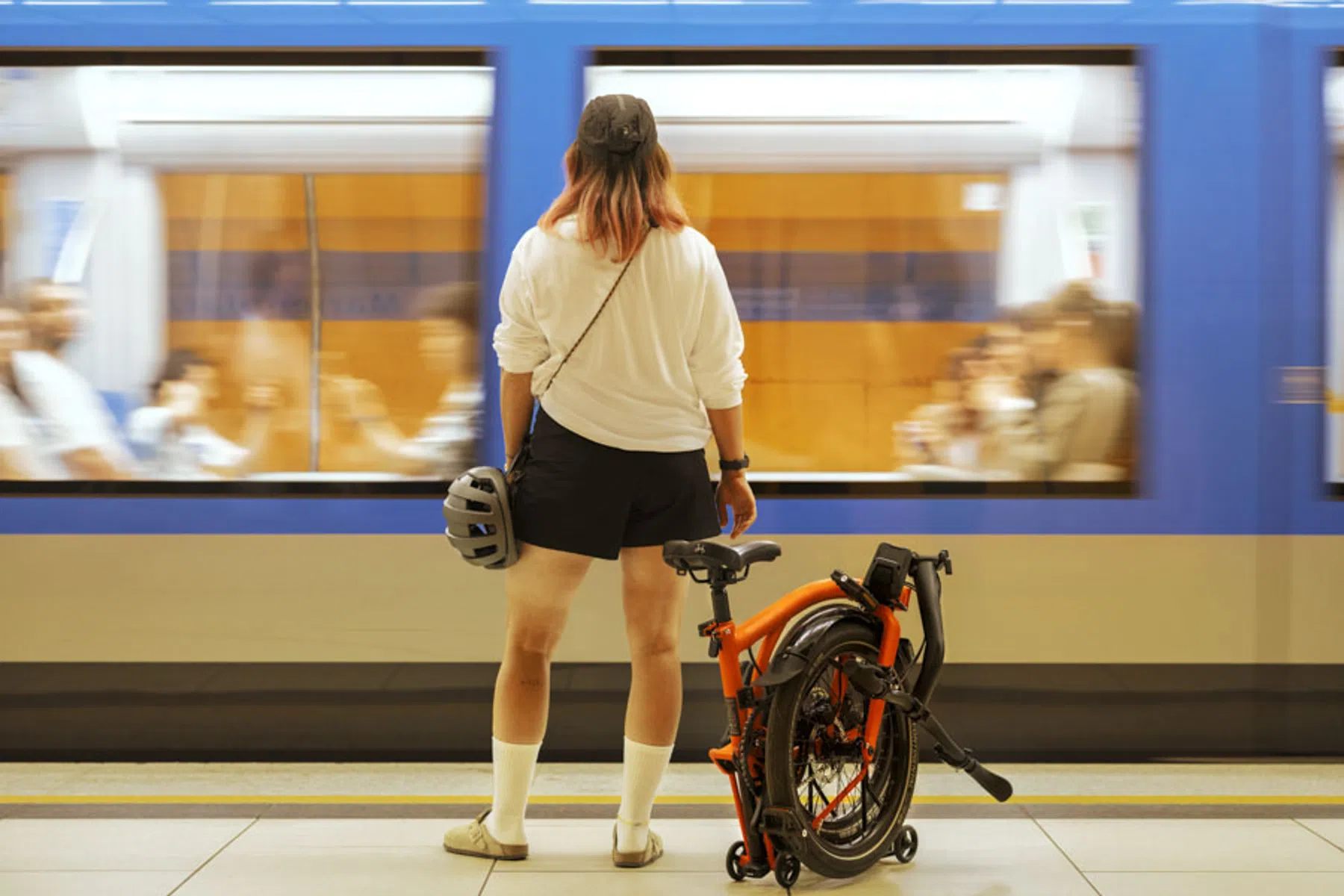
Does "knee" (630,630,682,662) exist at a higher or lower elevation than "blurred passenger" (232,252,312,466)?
lower

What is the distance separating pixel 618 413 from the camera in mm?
2977

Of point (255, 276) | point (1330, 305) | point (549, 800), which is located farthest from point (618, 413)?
point (1330, 305)

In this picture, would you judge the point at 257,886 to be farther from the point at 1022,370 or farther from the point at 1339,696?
the point at 1339,696

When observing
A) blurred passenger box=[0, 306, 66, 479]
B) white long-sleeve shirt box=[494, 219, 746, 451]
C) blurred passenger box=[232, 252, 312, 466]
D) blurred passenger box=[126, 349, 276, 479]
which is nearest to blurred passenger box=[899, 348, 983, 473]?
white long-sleeve shirt box=[494, 219, 746, 451]

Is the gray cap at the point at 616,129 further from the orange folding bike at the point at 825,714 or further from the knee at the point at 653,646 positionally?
the knee at the point at 653,646

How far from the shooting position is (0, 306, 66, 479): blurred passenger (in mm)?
3854

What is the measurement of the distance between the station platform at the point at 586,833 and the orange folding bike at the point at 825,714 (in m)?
0.13

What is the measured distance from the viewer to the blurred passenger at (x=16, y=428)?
152 inches

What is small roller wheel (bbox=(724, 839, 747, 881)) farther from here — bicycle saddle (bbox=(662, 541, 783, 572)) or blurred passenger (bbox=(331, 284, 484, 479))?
blurred passenger (bbox=(331, 284, 484, 479))

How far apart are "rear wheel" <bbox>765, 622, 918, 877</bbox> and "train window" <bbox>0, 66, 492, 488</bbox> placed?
4.35ft

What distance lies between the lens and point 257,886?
118 inches

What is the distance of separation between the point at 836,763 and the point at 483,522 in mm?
956

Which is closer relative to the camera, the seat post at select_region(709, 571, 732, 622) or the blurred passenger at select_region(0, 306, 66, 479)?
the seat post at select_region(709, 571, 732, 622)

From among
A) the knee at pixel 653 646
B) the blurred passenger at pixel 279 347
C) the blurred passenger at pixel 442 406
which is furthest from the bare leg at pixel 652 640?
the blurred passenger at pixel 279 347
